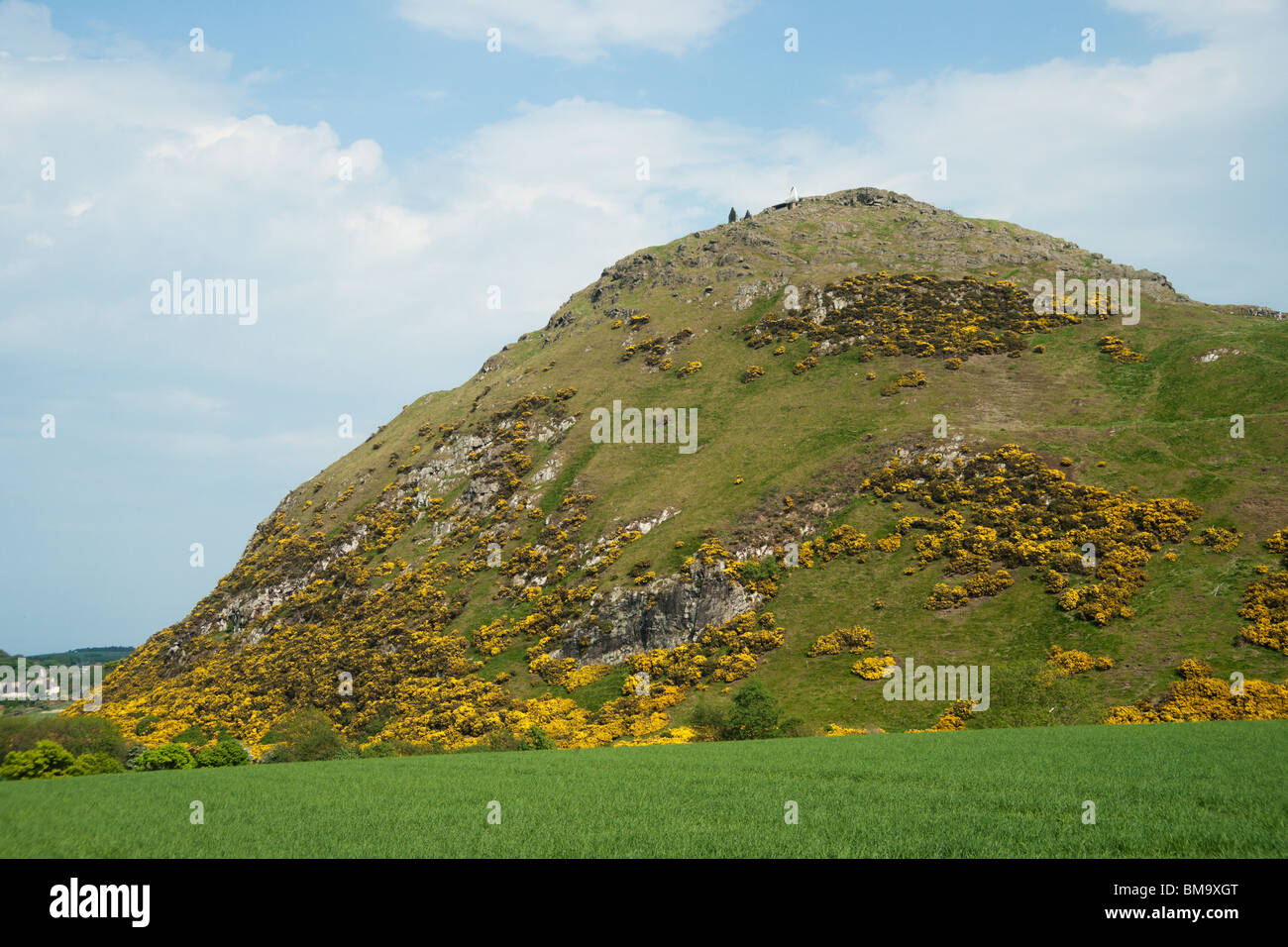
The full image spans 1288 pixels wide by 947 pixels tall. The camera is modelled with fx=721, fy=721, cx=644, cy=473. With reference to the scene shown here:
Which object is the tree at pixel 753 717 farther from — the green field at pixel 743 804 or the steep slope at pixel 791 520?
the green field at pixel 743 804

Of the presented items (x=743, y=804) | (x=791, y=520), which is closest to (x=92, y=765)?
(x=743, y=804)

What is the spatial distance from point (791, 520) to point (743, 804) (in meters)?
60.3

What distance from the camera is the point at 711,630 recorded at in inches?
2891

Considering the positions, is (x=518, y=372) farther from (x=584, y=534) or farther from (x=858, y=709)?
(x=858, y=709)

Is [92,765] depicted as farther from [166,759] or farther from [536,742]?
[536,742]

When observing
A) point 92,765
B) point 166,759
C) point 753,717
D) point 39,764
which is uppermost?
point 39,764

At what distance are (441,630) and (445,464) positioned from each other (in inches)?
1573

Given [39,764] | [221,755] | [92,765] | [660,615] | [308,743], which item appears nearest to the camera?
[39,764]

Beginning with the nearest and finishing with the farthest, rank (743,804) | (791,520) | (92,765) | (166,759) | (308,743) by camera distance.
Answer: (743,804)
(92,765)
(166,759)
(308,743)
(791,520)

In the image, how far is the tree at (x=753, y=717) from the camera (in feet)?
180

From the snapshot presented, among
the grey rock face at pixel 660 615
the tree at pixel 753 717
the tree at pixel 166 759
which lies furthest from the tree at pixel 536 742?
the tree at pixel 166 759

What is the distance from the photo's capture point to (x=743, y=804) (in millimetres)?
23375

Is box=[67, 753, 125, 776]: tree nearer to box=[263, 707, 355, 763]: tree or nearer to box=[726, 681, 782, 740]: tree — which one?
box=[263, 707, 355, 763]: tree

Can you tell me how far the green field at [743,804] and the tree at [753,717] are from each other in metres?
17.3
